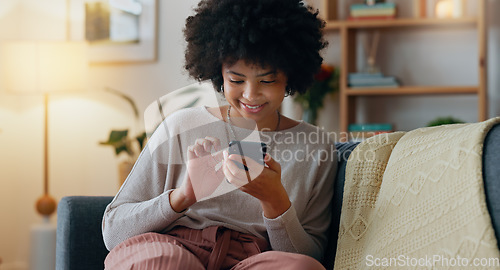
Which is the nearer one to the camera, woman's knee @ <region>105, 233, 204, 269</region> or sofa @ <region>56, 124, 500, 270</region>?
woman's knee @ <region>105, 233, 204, 269</region>

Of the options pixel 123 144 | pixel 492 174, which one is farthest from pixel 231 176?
pixel 123 144

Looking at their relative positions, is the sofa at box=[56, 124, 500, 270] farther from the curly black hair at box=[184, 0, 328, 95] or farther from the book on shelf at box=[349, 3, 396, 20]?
the book on shelf at box=[349, 3, 396, 20]

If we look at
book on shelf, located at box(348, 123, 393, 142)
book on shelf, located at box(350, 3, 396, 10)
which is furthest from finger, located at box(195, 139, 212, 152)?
book on shelf, located at box(350, 3, 396, 10)

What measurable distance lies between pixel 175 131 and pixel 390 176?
20.9 inches

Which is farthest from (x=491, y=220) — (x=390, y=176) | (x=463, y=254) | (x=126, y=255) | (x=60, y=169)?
(x=60, y=169)

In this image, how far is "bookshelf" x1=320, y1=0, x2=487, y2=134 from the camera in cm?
312

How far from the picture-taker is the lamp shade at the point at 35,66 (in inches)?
122

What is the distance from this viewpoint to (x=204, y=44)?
4.80 ft

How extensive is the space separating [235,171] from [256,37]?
316mm

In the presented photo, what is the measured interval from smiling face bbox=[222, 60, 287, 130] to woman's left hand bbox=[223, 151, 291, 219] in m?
0.16

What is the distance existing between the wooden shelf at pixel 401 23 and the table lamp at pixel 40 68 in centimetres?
139

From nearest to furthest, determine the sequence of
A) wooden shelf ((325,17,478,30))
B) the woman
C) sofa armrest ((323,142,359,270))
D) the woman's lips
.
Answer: the woman < the woman's lips < sofa armrest ((323,142,359,270)) < wooden shelf ((325,17,478,30))

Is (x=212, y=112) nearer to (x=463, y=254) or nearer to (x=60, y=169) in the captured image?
(x=463, y=254)

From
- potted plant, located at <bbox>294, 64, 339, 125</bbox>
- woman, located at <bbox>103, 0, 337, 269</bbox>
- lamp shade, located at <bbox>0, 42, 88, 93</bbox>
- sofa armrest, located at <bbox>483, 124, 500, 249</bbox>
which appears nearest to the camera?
sofa armrest, located at <bbox>483, 124, 500, 249</bbox>
